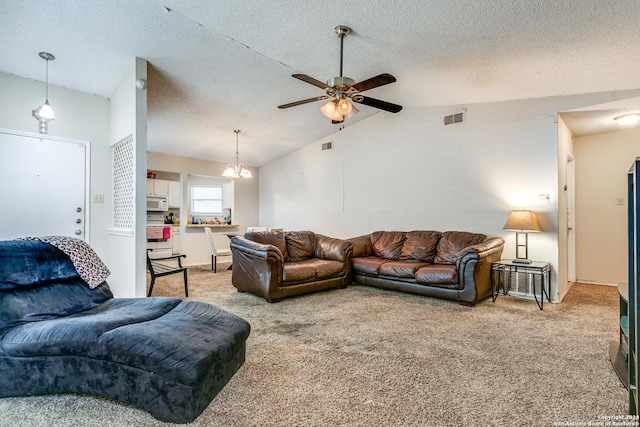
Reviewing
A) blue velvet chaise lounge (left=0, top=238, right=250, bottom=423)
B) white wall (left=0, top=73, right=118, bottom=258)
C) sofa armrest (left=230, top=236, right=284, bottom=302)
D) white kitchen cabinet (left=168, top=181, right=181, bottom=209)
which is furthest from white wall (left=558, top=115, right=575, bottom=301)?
white kitchen cabinet (left=168, top=181, right=181, bottom=209)

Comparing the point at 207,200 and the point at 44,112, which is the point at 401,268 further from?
the point at 207,200

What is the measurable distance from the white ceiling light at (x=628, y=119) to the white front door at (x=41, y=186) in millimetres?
7093

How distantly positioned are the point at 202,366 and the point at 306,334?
1417 mm

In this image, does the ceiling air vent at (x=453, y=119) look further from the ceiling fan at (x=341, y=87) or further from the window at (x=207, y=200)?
the window at (x=207, y=200)

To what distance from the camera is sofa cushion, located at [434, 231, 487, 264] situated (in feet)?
15.2

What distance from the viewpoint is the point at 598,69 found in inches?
129

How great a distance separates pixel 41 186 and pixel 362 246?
4.51 meters

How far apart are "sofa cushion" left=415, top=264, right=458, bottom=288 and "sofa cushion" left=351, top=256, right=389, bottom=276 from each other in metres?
0.67

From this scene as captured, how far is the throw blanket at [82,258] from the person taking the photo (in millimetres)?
2520

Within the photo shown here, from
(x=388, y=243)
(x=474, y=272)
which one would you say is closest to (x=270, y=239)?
(x=388, y=243)

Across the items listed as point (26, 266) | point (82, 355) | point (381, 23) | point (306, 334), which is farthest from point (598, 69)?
point (26, 266)

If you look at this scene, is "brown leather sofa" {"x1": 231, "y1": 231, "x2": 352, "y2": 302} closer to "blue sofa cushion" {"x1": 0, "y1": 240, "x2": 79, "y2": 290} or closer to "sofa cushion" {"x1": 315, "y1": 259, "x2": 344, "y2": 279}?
"sofa cushion" {"x1": 315, "y1": 259, "x2": 344, "y2": 279}

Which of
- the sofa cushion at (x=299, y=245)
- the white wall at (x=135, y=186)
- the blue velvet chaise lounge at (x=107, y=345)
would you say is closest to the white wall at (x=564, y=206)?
the sofa cushion at (x=299, y=245)

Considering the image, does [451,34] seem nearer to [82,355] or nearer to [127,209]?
[82,355]
